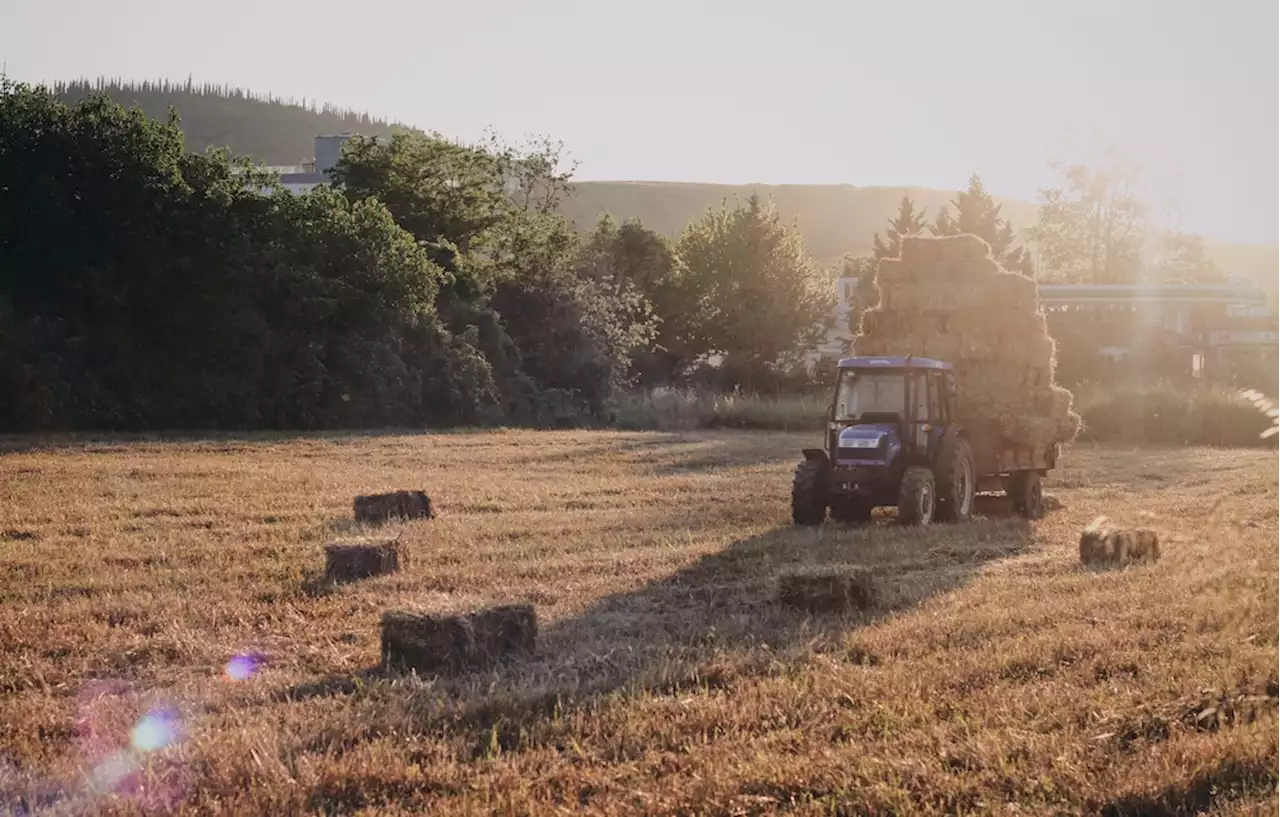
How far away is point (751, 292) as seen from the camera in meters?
61.6

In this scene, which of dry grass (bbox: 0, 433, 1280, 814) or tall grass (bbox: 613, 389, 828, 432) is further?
tall grass (bbox: 613, 389, 828, 432)

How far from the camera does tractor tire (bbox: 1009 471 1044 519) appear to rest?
1848cm

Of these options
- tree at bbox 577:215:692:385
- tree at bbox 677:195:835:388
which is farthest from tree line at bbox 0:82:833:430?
tree at bbox 677:195:835:388

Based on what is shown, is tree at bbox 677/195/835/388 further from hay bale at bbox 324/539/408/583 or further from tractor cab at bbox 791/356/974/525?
hay bale at bbox 324/539/408/583

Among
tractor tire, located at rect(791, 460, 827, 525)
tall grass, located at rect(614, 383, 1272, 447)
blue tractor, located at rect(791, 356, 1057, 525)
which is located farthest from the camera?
tall grass, located at rect(614, 383, 1272, 447)

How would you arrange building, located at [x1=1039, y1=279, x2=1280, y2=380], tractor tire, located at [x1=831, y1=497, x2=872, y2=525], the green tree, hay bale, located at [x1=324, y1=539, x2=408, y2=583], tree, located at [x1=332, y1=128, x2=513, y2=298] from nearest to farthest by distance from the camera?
1. hay bale, located at [x1=324, y1=539, x2=408, y2=583]
2. tractor tire, located at [x1=831, y1=497, x2=872, y2=525]
3. the green tree
4. building, located at [x1=1039, y1=279, x2=1280, y2=380]
5. tree, located at [x1=332, y1=128, x2=513, y2=298]

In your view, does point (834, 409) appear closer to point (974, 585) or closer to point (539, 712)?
point (974, 585)

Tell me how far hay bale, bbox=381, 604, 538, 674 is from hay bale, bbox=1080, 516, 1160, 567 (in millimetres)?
6384

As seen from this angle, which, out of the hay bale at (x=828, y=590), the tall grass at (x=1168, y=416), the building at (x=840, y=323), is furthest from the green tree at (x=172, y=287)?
the building at (x=840, y=323)

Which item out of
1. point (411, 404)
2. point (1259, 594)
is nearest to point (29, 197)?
point (411, 404)

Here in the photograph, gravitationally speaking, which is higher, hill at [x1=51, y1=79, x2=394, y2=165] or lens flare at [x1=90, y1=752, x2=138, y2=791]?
hill at [x1=51, y1=79, x2=394, y2=165]

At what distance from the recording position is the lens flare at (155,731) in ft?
22.5

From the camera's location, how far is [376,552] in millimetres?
12219

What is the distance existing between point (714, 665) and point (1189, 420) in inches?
1121
